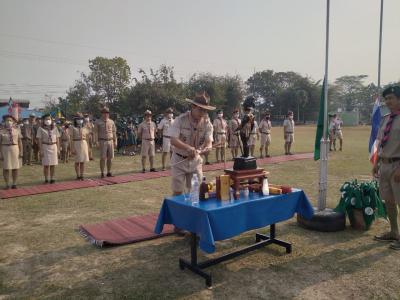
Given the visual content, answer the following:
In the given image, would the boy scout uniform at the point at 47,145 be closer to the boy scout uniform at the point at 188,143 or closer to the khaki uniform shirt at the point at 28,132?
the khaki uniform shirt at the point at 28,132

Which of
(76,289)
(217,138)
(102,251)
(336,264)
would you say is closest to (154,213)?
(102,251)

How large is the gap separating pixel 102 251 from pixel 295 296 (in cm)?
242

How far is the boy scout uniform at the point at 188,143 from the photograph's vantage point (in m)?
4.54

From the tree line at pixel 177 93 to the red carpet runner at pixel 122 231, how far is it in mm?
8417

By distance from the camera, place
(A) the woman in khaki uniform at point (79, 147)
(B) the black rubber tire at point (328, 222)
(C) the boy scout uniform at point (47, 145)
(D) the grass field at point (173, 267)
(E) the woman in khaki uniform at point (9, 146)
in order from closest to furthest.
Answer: (D) the grass field at point (173, 267) → (B) the black rubber tire at point (328, 222) → (E) the woman in khaki uniform at point (9, 146) → (C) the boy scout uniform at point (47, 145) → (A) the woman in khaki uniform at point (79, 147)

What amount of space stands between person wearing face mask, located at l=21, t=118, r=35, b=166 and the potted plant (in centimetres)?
1188

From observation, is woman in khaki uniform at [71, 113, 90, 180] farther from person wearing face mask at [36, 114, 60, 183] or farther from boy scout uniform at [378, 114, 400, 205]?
boy scout uniform at [378, 114, 400, 205]

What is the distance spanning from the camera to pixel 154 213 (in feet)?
19.9

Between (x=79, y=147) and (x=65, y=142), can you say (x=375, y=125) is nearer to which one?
(x=79, y=147)

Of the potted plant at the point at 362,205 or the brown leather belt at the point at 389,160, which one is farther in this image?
the potted plant at the point at 362,205

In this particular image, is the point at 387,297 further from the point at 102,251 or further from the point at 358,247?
the point at 102,251

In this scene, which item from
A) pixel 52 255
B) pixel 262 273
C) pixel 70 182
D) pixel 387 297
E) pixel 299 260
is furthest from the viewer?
pixel 70 182

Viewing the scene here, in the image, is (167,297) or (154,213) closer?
(167,297)

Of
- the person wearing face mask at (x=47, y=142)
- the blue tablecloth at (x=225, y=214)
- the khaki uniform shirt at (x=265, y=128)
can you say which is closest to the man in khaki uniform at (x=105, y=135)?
the person wearing face mask at (x=47, y=142)
